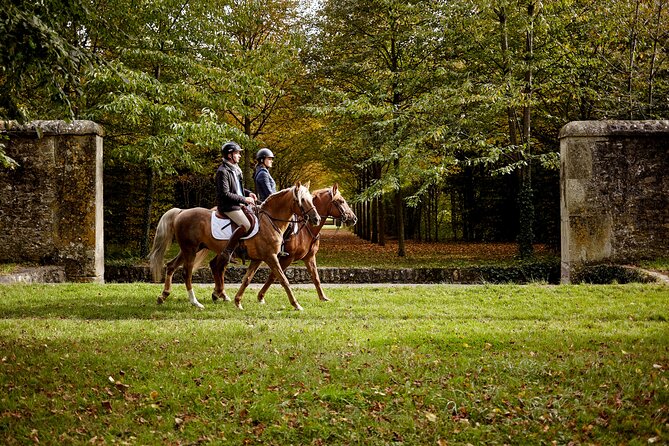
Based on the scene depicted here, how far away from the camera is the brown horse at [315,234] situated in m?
9.99

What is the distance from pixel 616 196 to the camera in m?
13.6

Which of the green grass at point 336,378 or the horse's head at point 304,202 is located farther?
the horse's head at point 304,202

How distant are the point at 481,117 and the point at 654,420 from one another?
14.2m

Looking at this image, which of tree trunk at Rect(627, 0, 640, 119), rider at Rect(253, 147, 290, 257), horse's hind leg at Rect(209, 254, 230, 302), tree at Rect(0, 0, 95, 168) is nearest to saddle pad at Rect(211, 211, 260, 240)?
horse's hind leg at Rect(209, 254, 230, 302)

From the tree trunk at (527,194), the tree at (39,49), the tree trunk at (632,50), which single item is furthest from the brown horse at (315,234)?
the tree trunk at (632,50)

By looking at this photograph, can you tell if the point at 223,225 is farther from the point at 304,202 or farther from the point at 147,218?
the point at 147,218

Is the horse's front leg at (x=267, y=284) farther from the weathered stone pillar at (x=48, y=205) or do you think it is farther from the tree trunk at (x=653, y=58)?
the tree trunk at (x=653, y=58)

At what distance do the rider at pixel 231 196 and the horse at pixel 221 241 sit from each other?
0.20 meters

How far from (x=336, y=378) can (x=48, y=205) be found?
35.2 feet

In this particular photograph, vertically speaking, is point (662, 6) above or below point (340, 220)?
above

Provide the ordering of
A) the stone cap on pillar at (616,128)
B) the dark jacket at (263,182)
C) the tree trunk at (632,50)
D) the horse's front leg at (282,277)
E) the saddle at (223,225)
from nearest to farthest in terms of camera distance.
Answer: the horse's front leg at (282,277), the saddle at (223,225), the dark jacket at (263,182), the stone cap on pillar at (616,128), the tree trunk at (632,50)

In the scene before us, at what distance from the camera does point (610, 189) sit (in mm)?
13672

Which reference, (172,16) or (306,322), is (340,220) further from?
(172,16)

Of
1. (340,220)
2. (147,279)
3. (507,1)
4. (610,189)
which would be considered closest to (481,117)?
(507,1)
